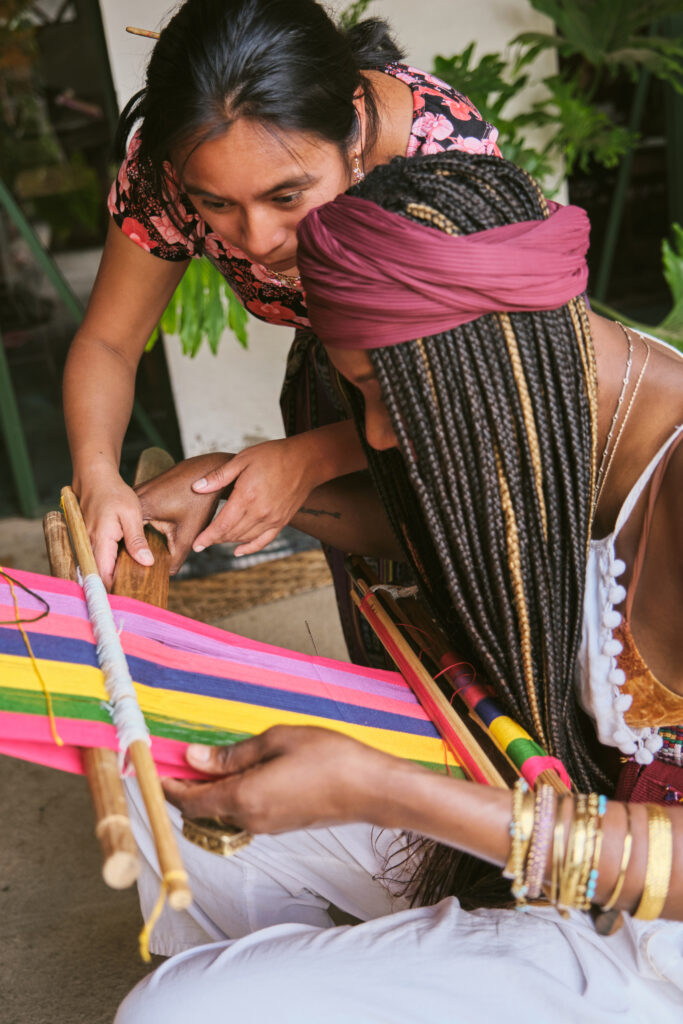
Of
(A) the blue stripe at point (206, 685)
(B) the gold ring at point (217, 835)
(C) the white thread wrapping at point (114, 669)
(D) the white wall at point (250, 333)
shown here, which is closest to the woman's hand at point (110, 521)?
(C) the white thread wrapping at point (114, 669)

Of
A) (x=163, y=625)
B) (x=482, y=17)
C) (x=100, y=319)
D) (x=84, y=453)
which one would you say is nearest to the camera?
(x=163, y=625)

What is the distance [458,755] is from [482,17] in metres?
3.22

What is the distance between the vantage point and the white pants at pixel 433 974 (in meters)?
1.05

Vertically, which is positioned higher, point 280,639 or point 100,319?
point 100,319

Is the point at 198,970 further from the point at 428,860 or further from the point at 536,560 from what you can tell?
the point at 536,560

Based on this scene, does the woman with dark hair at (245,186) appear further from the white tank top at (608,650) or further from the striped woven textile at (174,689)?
the white tank top at (608,650)

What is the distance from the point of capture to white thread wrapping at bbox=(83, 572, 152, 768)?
0.95 metres

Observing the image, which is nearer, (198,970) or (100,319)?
(198,970)

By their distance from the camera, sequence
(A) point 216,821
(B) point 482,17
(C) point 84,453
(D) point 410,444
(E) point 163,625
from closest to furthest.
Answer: (A) point 216,821, (D) point 410,444, (E) point 163,625, (C) point 84,453, (B) point 482,17

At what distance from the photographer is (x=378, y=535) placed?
1.61 metres

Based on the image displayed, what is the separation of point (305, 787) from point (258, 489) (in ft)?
2.04

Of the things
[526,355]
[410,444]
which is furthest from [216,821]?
[526,355]

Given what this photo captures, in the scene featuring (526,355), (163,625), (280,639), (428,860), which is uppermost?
(526,355)

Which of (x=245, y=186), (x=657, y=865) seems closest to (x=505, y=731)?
(x=657, y=865)
